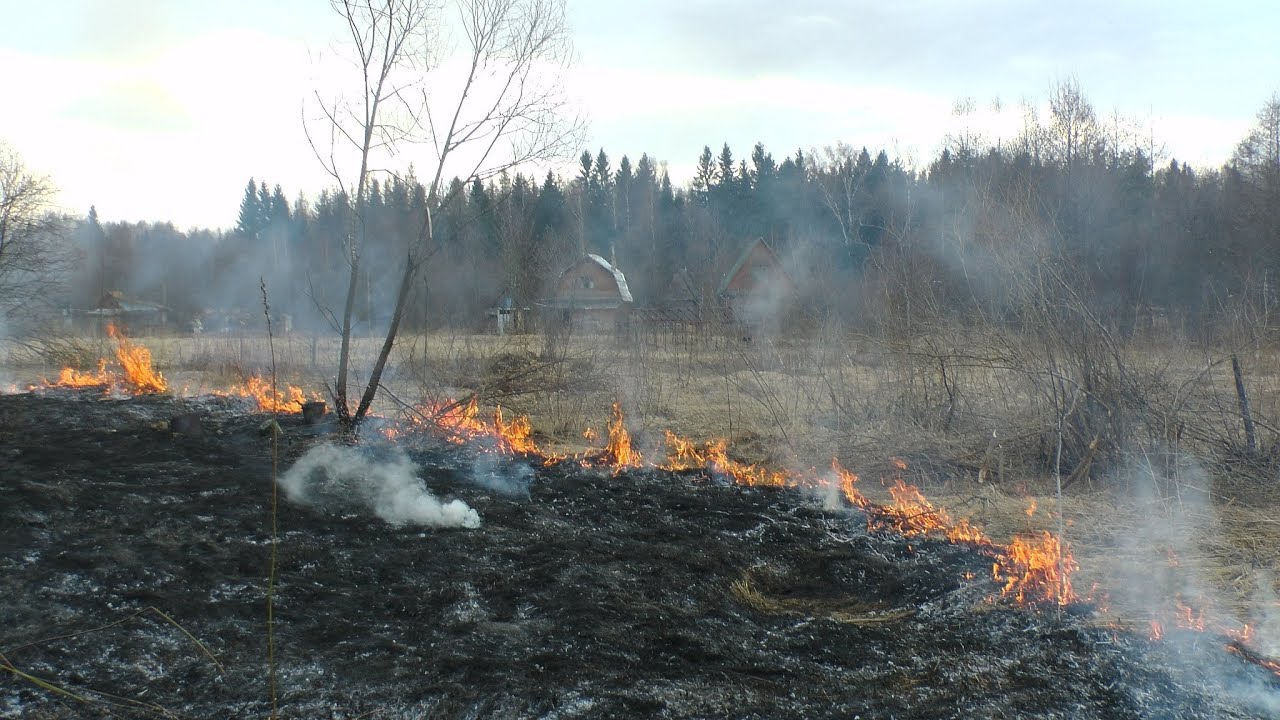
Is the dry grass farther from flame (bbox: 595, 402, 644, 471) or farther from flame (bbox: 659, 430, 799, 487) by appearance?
flame (bbox: 595, 402, 644, 471)

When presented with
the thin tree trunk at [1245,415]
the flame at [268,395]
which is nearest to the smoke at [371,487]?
the flame at [268,395]

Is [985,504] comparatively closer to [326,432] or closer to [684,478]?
[684,478]

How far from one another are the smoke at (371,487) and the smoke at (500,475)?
679 mm

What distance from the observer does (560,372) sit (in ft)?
40.7

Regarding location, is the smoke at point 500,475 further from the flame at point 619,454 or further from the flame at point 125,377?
the flame at point 125,377

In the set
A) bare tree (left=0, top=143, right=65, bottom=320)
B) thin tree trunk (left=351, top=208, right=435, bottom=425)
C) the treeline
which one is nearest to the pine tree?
the treeline

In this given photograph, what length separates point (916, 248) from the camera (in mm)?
10609

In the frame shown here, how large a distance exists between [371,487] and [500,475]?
1455mm

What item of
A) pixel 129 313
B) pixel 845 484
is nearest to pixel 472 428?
pixel 845 484

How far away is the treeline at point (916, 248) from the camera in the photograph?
9039mm

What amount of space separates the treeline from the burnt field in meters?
3.64

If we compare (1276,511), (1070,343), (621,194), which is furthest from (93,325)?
(621,194)

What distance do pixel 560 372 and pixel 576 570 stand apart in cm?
653

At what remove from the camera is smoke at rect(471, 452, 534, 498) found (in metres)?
8.38
